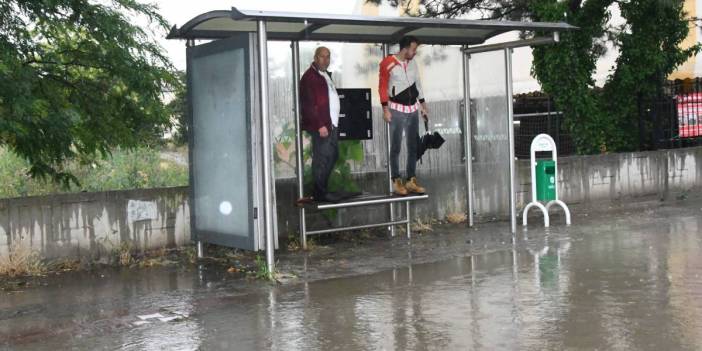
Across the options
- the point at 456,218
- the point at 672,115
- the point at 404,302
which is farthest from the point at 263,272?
the point at 672,115

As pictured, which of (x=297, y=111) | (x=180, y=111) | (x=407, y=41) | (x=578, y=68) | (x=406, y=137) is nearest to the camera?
(x=180, y=111)

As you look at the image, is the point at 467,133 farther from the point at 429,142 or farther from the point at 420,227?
the point at 420,227

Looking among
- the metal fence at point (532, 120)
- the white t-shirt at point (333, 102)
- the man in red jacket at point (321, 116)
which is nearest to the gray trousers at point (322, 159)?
the man in red jacket at point (321, 116)

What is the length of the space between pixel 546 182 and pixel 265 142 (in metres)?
4.95

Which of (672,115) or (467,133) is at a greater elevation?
(672,115)

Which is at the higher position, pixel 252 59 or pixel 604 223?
pixel 252 59

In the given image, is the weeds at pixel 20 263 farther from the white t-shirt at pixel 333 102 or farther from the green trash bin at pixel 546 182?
the green trash bin at pixel 546 182

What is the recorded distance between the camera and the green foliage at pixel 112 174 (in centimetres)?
998

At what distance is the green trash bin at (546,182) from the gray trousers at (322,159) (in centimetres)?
320

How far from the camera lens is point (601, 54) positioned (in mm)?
16578

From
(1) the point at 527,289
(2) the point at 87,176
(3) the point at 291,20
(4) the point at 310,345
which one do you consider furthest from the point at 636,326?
(2) the point at 87,176

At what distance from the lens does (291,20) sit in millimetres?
8102

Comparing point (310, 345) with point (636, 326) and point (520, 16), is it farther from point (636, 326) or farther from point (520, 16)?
point (520, 16)

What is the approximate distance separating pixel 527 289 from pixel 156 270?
380 centimetres
